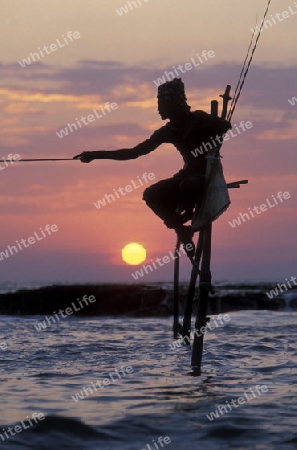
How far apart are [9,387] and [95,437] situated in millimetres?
2489

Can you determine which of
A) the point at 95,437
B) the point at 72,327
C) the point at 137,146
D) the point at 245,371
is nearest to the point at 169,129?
the point at 137,146

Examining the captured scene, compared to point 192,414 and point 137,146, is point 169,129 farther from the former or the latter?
point 192,414

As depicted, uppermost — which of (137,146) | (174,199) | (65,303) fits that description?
(137,146)

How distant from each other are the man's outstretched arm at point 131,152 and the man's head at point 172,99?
0.92 ft

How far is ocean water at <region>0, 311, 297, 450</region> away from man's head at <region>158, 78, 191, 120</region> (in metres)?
3.14

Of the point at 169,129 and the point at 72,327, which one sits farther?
the point at 72,327

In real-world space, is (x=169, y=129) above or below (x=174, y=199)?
above

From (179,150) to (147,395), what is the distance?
344cm

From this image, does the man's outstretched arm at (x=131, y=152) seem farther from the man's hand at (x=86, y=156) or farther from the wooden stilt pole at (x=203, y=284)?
the wooden stilt pole at (x=203, y=284)

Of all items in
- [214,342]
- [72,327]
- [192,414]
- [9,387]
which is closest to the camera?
[192,414]

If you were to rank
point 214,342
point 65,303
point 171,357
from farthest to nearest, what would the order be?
point 65,303
point 214,342
point 171,357

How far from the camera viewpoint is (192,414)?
6.94m

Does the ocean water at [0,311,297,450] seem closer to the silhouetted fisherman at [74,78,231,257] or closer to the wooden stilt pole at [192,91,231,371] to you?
the wooden stilt pole at [192,91,231,371]

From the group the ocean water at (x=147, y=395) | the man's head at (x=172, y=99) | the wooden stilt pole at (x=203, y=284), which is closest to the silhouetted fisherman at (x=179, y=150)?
the man's head at (x=172, y=99)
